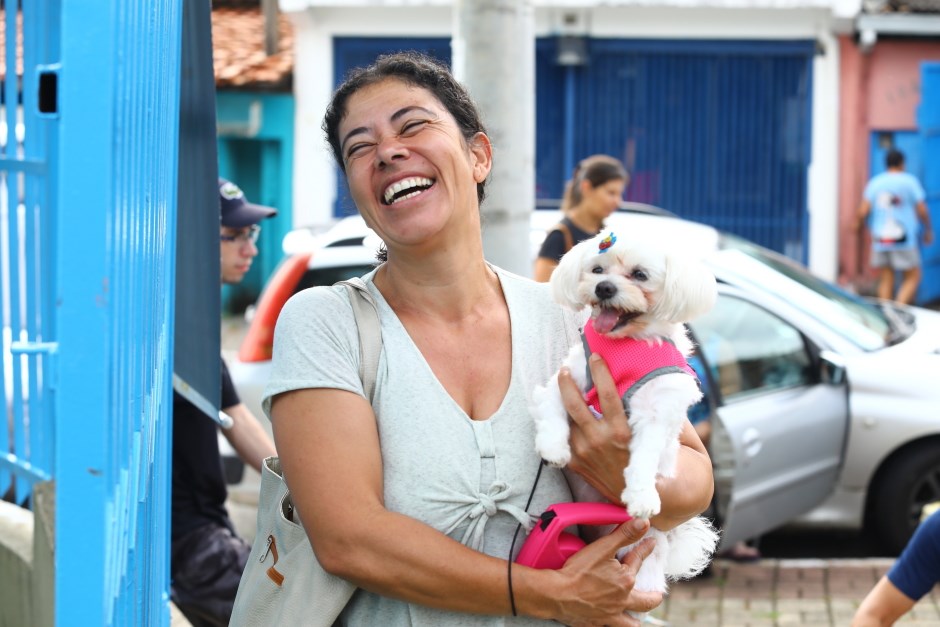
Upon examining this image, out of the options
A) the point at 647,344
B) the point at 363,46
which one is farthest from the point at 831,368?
the point at 363,46

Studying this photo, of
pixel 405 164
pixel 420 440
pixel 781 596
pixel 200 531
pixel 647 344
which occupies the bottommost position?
pixel 781 596

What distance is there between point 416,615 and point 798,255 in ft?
45.8

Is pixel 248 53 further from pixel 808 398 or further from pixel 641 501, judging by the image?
pixel 641 501

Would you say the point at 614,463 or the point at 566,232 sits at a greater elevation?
the point at 566,232

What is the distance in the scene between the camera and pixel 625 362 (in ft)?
8.10

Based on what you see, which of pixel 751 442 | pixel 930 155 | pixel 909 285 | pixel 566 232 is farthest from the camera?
pixel 930 155

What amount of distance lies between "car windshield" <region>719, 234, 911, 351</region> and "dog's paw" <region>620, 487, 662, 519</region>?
458 centimetres

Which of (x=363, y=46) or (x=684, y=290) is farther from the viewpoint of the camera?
(x=363, y=46)

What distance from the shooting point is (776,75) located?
15250 mm

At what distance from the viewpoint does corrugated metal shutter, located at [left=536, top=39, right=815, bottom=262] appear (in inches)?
603

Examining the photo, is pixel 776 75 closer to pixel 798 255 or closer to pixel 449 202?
pixel 798 255

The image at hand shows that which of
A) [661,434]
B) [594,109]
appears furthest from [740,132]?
[661,434]

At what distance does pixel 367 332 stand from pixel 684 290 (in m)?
0.71

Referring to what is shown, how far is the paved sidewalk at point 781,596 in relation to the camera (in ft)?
18.4
